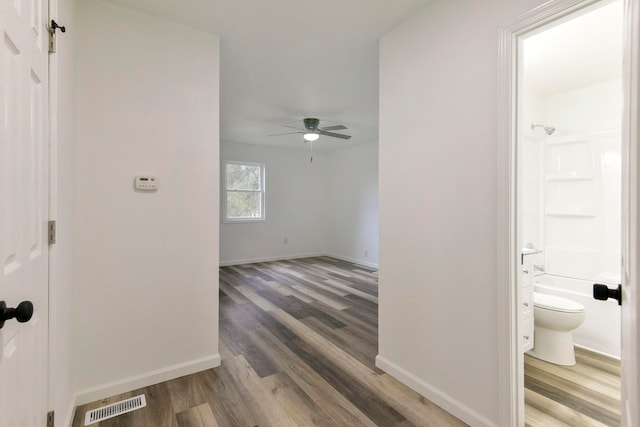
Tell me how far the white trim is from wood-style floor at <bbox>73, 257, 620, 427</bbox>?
40cm

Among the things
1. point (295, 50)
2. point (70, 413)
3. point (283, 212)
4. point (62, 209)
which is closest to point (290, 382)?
point (70, 413)

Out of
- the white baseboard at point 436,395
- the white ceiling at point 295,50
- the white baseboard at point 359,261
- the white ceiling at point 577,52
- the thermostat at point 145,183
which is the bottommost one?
the white baseboard at point 436,395

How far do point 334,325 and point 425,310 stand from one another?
1.41 metres

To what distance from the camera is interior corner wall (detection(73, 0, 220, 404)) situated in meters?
1.89

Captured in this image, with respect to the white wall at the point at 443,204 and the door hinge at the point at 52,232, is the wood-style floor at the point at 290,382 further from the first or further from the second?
the door hinge at the point at 52,232

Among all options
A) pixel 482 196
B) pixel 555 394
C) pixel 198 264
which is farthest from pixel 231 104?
pixel 555 394

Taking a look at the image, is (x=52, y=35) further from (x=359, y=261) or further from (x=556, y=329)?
(x=359, y=261)

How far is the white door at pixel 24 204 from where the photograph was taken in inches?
31.9

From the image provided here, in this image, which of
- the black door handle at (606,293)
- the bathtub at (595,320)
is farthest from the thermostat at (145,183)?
the bathtub at (595,320)

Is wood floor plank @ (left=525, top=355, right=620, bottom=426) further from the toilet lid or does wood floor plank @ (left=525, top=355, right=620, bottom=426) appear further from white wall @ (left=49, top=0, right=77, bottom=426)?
white wall @ (left=49, top=0, right=77, bottom=426)

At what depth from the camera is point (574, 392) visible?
204 cm

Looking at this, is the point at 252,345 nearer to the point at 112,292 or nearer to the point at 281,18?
the point at 112,292

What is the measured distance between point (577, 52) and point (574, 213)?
1500 mm

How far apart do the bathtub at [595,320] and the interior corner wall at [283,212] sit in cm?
504
